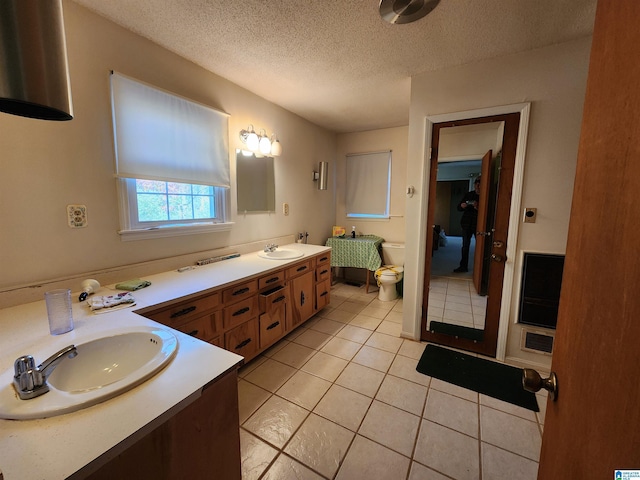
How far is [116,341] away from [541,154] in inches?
112

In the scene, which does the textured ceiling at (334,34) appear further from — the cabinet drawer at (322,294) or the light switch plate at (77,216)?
the cabinet drawer at (322,294)

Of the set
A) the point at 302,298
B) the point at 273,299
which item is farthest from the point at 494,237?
the point at 273,299

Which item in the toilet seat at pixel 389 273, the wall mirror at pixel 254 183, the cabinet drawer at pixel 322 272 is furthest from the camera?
the toilet seat at pixel 389 273

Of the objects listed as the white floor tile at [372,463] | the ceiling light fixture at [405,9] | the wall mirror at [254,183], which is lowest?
the white floor tile at [372,463]

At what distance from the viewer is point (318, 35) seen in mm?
1739

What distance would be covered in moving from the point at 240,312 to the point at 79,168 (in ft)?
4.42

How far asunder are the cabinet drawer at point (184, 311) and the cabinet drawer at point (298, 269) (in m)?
0.80

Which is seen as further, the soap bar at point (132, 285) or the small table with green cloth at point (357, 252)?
the small table with green cloth at point (357, 252)

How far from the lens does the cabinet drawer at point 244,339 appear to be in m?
1.88

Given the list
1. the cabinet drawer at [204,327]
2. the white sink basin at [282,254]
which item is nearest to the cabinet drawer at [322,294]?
the white sink basin at [282,254]

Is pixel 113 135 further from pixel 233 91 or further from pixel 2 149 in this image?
pixel 233 91

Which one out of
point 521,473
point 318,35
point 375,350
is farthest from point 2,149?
point 521,473

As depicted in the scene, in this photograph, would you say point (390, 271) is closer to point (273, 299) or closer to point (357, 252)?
point (357, 252)

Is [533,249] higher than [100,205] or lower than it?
lower
